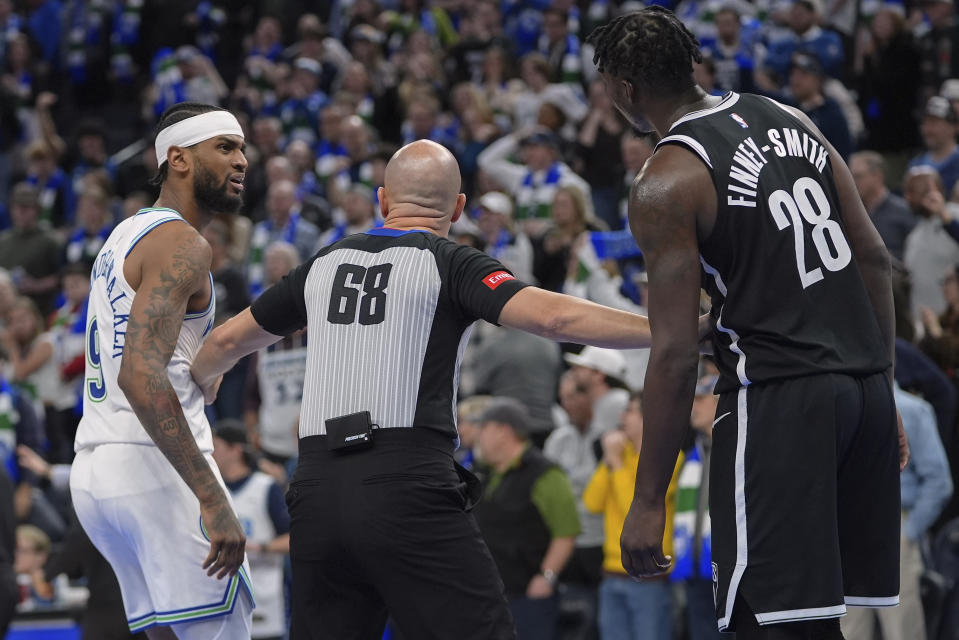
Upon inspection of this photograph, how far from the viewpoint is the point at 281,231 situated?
13.9 m

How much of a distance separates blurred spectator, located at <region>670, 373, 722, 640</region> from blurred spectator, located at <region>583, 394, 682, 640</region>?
145mm

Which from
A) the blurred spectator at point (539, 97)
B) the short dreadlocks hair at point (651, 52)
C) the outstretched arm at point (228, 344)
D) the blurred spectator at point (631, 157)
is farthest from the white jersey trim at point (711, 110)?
the blurred spectator at point (539, 97)

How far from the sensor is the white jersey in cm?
514

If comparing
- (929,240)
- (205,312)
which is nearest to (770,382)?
(205,312)

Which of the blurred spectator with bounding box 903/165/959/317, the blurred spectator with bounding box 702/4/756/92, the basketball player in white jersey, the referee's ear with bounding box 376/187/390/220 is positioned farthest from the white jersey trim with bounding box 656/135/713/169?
the blurred spectator with bounding box 702/4/756/92

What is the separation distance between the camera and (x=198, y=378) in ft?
17.4

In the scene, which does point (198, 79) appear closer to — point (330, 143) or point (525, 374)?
point (330, 143)

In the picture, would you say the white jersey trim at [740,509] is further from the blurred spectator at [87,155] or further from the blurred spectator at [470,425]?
the blurred spectator at [87,155]

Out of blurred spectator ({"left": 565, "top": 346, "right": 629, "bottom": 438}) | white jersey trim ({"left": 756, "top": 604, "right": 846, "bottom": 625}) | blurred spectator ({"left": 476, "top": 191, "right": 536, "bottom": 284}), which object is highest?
blurred spectator ({"left": 476, "top": 191, "right": 536, "bottom": 284})

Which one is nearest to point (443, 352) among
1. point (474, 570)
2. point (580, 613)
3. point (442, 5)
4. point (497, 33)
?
point (474, 570)

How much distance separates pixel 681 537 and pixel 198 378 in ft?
14.5

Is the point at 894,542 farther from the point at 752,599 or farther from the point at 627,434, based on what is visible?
the point at 627,434

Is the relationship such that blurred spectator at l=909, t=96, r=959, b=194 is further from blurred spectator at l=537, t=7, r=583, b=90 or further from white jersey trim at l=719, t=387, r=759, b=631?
white jersey trim at l=719, t=387, r=759, b=631

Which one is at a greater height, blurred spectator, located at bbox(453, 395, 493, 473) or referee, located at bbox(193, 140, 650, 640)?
referee, located at bbox(193, 140, 650, 640)
